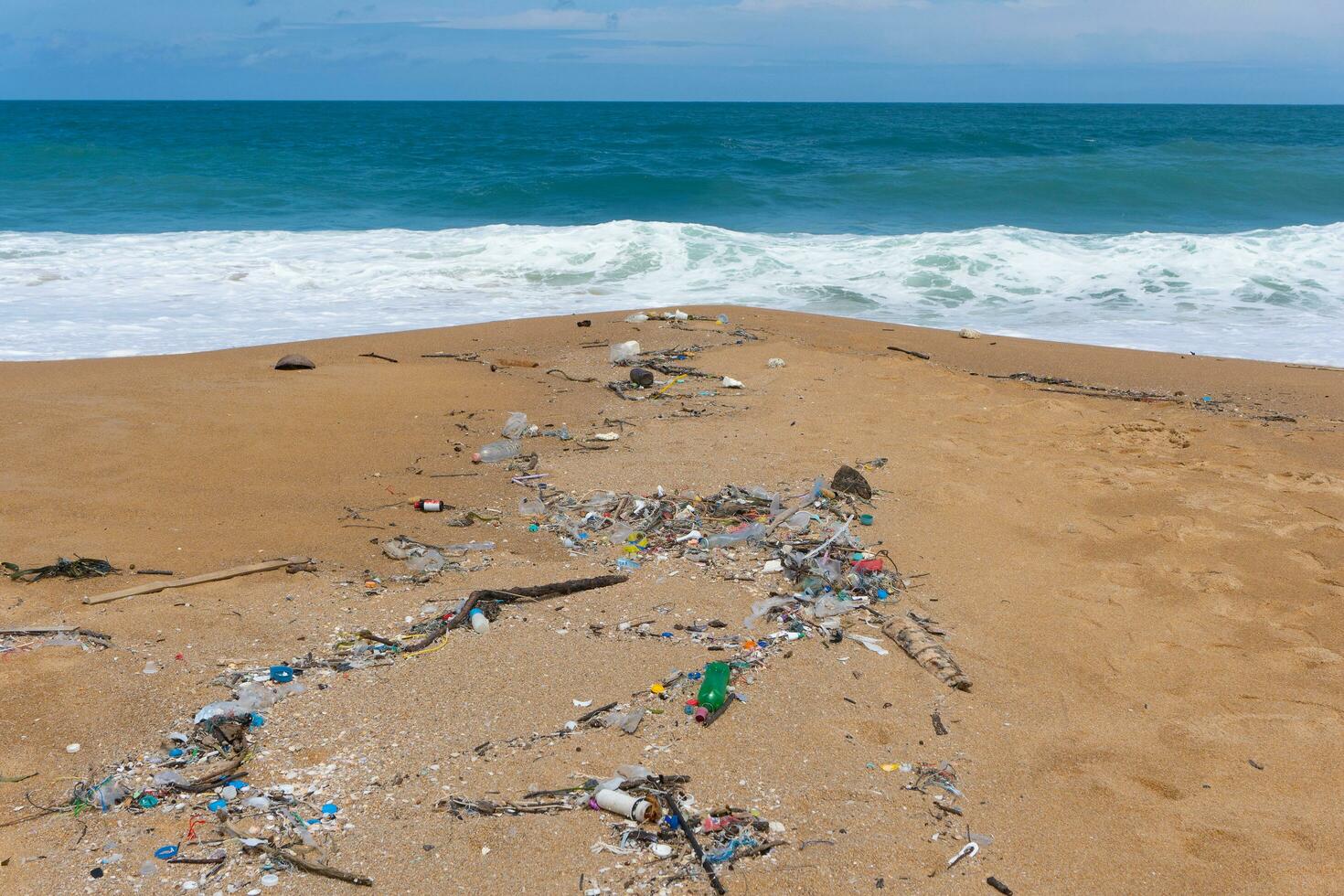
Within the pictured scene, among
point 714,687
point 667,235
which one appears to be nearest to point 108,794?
point 714,687

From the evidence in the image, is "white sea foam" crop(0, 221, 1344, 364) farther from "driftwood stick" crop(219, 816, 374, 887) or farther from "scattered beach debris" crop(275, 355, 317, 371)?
"driftwood stick" crop(219, 816, 374, 887)

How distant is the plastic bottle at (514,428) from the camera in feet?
20.7

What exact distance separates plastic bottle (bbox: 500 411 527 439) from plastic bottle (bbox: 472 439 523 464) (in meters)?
0.21

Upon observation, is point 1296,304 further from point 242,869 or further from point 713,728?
point 242,869

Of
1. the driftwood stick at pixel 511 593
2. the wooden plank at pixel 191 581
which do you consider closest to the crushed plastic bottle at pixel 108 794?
the driftwood stick at pixel 511 593

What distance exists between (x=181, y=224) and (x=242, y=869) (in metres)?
18.3

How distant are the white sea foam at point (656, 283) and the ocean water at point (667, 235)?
61 millimetres

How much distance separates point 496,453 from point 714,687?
286 centimetres

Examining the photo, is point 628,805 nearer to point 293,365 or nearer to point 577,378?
point 577,378

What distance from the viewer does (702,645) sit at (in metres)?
3.83

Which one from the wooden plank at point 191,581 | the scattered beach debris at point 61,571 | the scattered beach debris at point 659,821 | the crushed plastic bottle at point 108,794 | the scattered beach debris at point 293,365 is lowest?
the scattered beach debris at point 659,821

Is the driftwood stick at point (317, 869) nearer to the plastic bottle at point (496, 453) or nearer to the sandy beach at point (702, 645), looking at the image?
the sandy beach at point (702, 645)

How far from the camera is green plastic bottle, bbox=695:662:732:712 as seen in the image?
3.40 metres

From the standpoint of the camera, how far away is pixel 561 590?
4227 mm
